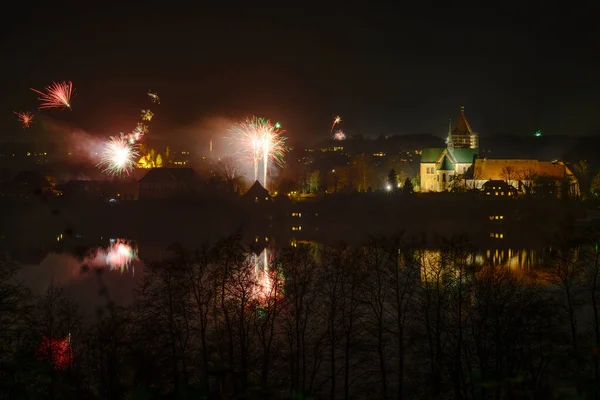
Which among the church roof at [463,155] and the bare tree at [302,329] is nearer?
the bare tree at [302,329]

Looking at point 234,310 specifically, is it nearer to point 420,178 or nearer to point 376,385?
point 376,385

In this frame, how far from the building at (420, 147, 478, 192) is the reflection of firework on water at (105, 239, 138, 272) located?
27018 mm

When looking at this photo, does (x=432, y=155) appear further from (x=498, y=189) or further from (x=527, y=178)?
(x=498, y=189)

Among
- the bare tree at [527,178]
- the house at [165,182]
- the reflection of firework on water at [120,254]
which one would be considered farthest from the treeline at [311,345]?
the house at [165,182]

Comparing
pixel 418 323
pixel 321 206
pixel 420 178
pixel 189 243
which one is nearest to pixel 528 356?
pixel 418 323

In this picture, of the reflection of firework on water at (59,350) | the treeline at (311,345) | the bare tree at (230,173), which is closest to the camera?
the treeline at (311,345)

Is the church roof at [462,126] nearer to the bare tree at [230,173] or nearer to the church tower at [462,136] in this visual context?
the church tower at [462,136]

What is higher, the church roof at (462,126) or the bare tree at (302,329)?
the church roof at (462,126)

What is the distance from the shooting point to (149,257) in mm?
28844

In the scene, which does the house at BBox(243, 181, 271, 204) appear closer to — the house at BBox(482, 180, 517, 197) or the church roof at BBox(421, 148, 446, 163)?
the house at BBox(482, 180, 517, 197)

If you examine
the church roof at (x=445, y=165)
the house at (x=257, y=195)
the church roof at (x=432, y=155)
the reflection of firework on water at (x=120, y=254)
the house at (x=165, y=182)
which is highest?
the church roof at (x=432, y=155)

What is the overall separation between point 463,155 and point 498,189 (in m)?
8.38

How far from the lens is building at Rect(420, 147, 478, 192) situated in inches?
2071

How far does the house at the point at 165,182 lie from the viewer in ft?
159
